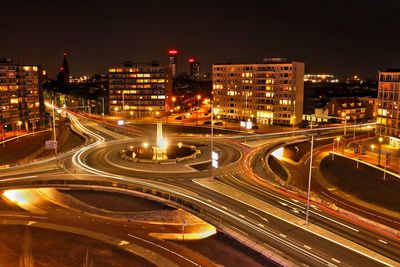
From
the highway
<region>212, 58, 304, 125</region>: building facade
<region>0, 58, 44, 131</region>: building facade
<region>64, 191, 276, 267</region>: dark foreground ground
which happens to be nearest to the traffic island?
the highway

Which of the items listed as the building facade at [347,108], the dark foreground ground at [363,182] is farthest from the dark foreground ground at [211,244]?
the building facade at [347,108]

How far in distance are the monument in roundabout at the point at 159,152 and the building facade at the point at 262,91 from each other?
53.4 m

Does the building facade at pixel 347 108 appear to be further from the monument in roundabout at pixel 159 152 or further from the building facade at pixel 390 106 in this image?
the monument in roundabout at pixel 159 152

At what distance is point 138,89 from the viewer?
165125 millimetres

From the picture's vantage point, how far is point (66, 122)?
15088 centimetres

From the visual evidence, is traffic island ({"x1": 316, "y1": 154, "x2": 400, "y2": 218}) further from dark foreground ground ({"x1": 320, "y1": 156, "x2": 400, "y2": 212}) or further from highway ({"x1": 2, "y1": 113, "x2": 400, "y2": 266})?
highway ({"x1": 2, "y1": 113, "x2": 400, "y2": 266})

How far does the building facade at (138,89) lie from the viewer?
16325cm

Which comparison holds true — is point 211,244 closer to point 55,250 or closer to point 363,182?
point 55,250

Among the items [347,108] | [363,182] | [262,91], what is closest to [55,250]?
[363,182]

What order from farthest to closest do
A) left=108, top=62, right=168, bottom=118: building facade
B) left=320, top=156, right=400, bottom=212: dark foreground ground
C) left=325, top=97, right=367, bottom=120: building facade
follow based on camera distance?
left=108, top=62, right=168, bottom=118: building facade, left=325, top=97, right=367, bottom=120: building facade, left=320, top=156, right=400, bottom=212: dark foreground ground

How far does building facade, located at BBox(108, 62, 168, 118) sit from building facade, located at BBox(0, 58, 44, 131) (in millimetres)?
33599

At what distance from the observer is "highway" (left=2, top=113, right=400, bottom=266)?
117 ft

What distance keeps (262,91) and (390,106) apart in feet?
164

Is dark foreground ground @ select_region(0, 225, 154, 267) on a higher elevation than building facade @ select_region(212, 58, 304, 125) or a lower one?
lower
